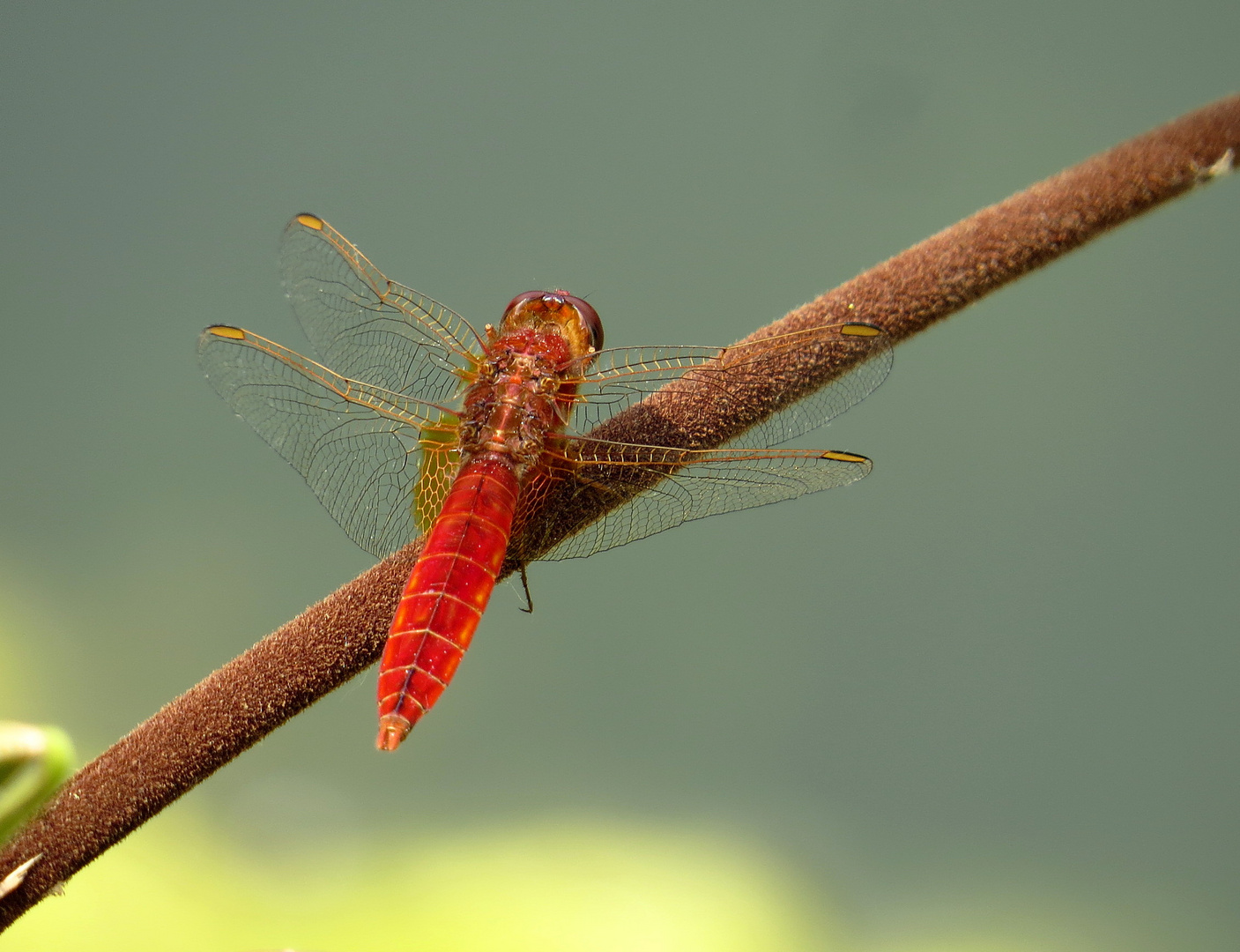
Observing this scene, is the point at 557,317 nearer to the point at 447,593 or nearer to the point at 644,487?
the point at 644,487

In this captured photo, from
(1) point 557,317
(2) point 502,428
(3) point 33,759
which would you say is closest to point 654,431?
(2) point 502,428

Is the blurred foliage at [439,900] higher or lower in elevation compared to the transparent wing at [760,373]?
lower

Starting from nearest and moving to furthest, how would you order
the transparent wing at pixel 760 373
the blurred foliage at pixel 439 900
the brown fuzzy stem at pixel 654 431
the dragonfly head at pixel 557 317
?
the brown fuzzy stem at pixel 654 431, the transparent wing at pixel 760 373, the dragonfly head at pixel 557 317, the blurred foliage at pixel 439 900

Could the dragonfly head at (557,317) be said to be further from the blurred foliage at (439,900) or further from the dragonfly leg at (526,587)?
the blurred foliage at (439,900)

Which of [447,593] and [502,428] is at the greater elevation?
[502,428]

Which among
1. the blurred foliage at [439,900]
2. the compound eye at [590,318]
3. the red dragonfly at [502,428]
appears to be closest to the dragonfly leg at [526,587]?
the red dragonfly at [502,428]
